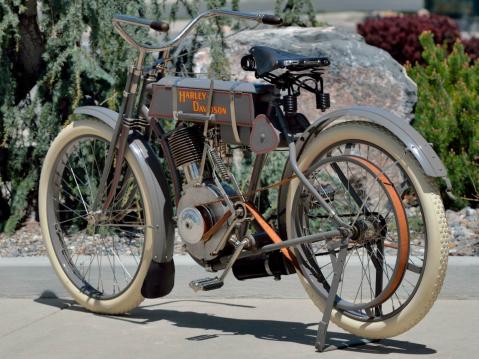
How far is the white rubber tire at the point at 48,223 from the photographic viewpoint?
5586mm

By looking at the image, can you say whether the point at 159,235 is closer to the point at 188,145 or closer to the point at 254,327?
the point at 188,145

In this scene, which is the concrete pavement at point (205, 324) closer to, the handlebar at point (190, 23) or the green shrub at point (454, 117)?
the handlebar at point (190, 23)

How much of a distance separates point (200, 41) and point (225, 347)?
3.08 meters

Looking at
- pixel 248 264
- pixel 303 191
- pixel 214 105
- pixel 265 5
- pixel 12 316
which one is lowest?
pixel 12 316

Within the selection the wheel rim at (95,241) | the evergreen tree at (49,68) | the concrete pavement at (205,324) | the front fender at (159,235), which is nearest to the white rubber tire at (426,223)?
the concrete pavement at (205,324)

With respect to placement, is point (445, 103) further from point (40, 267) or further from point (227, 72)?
point (40, 267)

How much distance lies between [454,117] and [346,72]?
765mm

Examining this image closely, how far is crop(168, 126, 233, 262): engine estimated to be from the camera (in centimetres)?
530

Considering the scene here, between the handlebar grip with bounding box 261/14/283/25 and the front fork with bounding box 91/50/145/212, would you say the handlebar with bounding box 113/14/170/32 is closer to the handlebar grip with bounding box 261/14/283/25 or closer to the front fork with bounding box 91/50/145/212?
the front fork with bounding box 91/50/145/212

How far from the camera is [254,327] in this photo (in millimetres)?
5562

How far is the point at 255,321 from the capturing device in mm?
5688

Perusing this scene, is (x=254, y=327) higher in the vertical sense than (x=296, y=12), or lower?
lower

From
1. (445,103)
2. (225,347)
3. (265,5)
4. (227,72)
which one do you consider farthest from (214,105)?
(265,5)

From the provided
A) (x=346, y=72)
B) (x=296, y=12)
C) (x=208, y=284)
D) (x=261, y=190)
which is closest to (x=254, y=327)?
(x=208, y=284)
